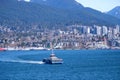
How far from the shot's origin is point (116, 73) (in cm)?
7256

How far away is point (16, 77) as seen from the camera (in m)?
69.0

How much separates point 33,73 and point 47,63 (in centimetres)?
2286

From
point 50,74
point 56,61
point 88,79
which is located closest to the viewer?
point 88,79

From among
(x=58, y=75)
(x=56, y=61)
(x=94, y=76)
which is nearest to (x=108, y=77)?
(x=94, y=76)

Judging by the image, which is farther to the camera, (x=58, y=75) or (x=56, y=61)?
(x=56, y=61)

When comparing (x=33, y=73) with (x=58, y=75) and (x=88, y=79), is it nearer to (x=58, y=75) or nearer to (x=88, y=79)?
(x=58, y=75)

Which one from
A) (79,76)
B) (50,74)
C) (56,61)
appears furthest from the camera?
(56,61)

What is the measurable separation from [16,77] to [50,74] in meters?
6.38

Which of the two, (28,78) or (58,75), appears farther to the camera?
(58,75)

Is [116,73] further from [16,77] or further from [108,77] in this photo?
[16,77]

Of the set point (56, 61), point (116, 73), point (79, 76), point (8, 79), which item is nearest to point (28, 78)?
point (8, 79)

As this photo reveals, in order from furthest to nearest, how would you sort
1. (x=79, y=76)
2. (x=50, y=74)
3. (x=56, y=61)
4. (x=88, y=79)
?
(x=56, y=61) → (x=50, y=74) → (x=79, y=76) → (x=88, y=79)

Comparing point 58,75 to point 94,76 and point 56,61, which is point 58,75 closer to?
point 94,76

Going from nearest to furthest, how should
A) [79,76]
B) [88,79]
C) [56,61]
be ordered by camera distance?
1. [88,79]
2. [79,76]
3. [56,61]
